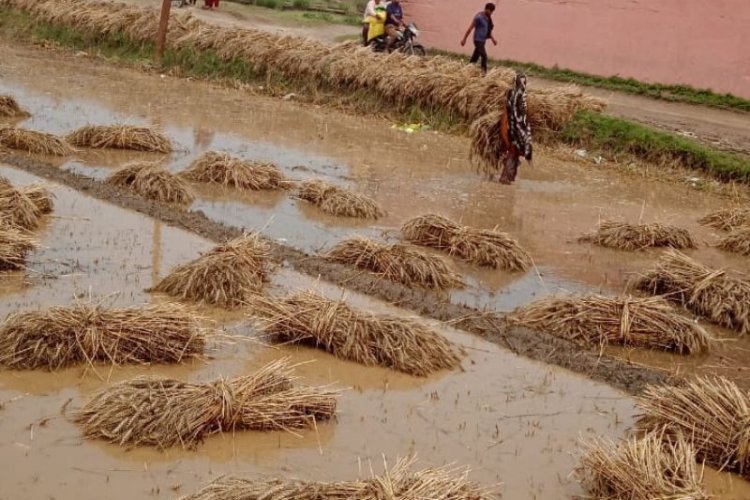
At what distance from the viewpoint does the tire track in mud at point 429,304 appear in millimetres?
6715

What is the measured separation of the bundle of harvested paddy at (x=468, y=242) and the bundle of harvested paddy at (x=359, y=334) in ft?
7.31

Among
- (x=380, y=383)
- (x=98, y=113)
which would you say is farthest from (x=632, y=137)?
(x=380, y=383)

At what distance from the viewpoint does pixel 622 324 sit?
7184 millimetres

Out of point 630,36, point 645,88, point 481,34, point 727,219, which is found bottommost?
point 727,219

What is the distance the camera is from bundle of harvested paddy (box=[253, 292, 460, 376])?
20.8 ft

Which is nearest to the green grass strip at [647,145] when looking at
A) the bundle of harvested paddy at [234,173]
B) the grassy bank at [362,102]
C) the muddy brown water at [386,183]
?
the grassy bank at [362,102]

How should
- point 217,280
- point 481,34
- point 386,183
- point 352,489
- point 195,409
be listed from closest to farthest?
point 352,489 < point 195,409 < point 217,280 < point 386,183 < point 481,34

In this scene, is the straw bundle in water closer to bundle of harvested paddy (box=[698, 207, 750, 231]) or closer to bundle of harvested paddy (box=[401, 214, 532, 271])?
bundle of harvested paddy (box=[401, 214, 532, 271])

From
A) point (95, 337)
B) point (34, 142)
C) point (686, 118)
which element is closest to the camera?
point (95, 337)

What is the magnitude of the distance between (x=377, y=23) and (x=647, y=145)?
22.2 ft

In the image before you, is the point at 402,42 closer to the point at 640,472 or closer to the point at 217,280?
the point at 217,280

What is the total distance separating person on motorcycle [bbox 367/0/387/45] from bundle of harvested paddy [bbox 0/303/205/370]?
13502 mm

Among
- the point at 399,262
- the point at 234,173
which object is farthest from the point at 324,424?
the point at 234,173

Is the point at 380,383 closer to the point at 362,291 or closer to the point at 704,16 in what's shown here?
the point at 362,291
